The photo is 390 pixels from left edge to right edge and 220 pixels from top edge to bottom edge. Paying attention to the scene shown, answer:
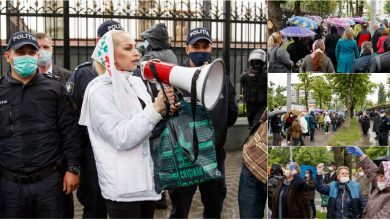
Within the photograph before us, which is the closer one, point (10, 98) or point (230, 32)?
point (10, 98)

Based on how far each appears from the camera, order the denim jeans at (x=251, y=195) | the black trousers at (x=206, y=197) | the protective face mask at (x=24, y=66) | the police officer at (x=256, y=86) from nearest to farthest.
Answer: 1. the protective face mask at (x=24, y=66)
2. the denim jeans at (x=251, y=195)
3. the black trousers at (x=206, y=197)
4. the police officer at (x=256, y=86)

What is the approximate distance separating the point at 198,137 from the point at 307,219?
1.06 meters

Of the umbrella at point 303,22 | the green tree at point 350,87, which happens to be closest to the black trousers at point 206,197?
the green tree at point 350,87

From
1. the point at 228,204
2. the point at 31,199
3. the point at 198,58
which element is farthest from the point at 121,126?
the point at 228,204

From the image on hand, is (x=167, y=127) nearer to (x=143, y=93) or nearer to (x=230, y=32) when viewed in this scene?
(x=143, y=93)

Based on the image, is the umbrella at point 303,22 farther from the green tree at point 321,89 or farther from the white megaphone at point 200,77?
the white megaphone at point 200,77

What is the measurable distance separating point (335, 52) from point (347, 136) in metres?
0.59

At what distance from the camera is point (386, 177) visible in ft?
11.2

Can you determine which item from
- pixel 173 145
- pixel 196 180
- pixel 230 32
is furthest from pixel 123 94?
pixel 230 32

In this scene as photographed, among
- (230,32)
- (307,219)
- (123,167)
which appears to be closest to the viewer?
(123,167)

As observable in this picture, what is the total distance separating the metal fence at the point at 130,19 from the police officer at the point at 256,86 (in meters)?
4.17

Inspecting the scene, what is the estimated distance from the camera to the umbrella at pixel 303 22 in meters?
3.49

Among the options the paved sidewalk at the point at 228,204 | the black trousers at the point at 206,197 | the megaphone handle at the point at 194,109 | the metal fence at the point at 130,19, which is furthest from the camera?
the metal fence at the point at 130,19

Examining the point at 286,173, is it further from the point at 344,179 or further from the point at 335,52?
the point at 335,52
